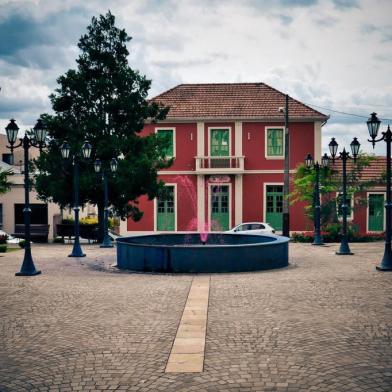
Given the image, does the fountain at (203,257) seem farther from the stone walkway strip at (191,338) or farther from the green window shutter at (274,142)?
the green window shutter at (274,142)

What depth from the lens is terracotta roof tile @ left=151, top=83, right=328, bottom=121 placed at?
28703 millimetres

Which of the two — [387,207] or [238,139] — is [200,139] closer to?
[238,139]

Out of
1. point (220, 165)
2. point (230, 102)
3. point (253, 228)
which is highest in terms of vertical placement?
point (230, 102)

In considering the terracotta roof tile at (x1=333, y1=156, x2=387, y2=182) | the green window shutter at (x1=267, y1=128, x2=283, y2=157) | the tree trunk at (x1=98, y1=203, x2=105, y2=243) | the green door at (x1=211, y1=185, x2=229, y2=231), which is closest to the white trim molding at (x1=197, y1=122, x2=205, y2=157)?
the green door at (x1=211, y1=185, x2=229, y2=231)

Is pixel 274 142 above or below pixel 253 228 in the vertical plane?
above

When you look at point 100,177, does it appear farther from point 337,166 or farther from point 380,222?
point 380,222

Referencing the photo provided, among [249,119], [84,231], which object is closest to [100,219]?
[84,231]

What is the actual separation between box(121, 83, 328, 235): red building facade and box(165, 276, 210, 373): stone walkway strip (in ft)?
63.8

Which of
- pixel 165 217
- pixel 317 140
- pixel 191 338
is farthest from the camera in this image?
pixel 165 217

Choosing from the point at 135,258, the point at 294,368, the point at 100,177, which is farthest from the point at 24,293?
the point at 100,177

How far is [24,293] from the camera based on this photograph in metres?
10.0

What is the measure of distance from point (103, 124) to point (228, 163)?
8.87 m

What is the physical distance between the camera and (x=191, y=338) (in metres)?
6.47

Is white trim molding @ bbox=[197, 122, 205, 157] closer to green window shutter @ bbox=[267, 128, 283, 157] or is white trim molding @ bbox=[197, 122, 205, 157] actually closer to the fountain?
green window shutter @ bbox=[267, 128, 283, 157]
